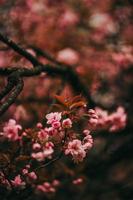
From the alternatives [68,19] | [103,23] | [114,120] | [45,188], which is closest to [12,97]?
[45,188]

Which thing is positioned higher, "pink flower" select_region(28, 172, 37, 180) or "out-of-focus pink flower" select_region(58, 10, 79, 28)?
"out-of-focus pink flower" select_region(58, 10, 79, 28)

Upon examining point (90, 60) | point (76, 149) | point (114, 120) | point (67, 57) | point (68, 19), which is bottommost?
point (76, 149)

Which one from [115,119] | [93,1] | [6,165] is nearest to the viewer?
[6,165]

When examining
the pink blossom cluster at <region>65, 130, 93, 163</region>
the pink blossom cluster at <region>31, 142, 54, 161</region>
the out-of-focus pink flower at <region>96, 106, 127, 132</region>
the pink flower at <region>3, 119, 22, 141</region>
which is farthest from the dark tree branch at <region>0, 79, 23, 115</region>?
the out-of-focus pink flower at <region>96, 106, 127, 132</region>

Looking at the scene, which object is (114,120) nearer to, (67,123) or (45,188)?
(45,188)

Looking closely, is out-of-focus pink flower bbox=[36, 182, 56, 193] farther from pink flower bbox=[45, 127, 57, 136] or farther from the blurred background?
pink flower bbox=[45, 127, 57, 136]

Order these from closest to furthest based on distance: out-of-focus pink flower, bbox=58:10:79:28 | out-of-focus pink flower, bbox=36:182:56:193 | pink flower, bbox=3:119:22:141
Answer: pink flower, bbox=3:119:22:141, out-of-focus pink flower, bbox=36:182:56:193, out-of-focus pink flower, bbox=58:10:79:28

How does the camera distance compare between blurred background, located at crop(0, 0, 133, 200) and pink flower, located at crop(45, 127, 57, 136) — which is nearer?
pink flower, located at crop(45, 127, 57, 136)

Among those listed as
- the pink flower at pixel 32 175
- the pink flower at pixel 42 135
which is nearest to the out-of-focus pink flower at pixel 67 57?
the pink flower at pixel 32 175

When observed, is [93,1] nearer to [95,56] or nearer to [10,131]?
[95,56]

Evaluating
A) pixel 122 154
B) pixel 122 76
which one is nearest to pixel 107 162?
pixel 122 154

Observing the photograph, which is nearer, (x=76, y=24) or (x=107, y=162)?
(x=107, y=162)
